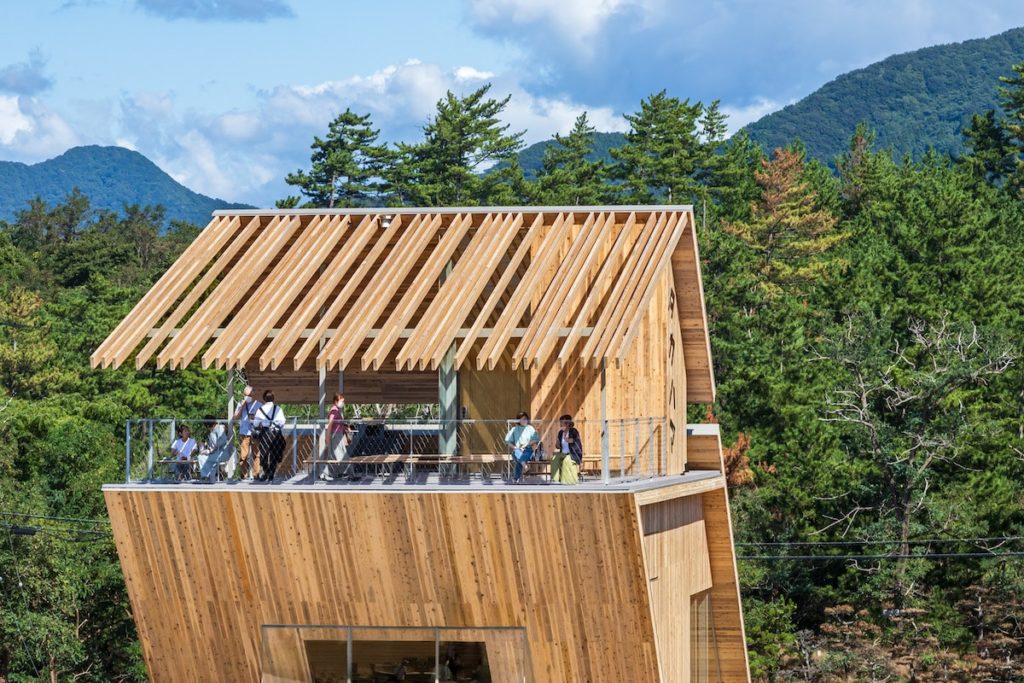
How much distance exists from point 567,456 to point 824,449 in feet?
83.5

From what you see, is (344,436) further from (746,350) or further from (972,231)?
(972,231)

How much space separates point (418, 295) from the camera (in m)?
22.4

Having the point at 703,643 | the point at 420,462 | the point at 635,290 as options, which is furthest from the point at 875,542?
the point at 420,462

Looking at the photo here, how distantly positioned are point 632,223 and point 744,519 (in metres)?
22.8

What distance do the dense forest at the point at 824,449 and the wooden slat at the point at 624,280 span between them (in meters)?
16.5

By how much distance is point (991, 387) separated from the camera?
44.4 m

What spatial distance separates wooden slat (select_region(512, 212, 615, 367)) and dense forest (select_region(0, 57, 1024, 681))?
1605 cm

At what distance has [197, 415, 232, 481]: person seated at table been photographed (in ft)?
70.6

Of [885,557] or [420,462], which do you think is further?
[885,557]

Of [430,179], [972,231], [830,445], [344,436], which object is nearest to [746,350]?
[830,445]

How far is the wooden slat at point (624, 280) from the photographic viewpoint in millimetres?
21297

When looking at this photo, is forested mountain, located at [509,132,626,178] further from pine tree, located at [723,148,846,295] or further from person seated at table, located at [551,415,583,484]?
person seated at table, located at [551,415,583,484]

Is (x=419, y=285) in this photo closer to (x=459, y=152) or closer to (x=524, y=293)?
(x=524, y=293)

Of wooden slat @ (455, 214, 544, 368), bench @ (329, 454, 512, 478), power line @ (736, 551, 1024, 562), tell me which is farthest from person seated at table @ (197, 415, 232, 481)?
power line @ (736, 551, 1024, 562)
